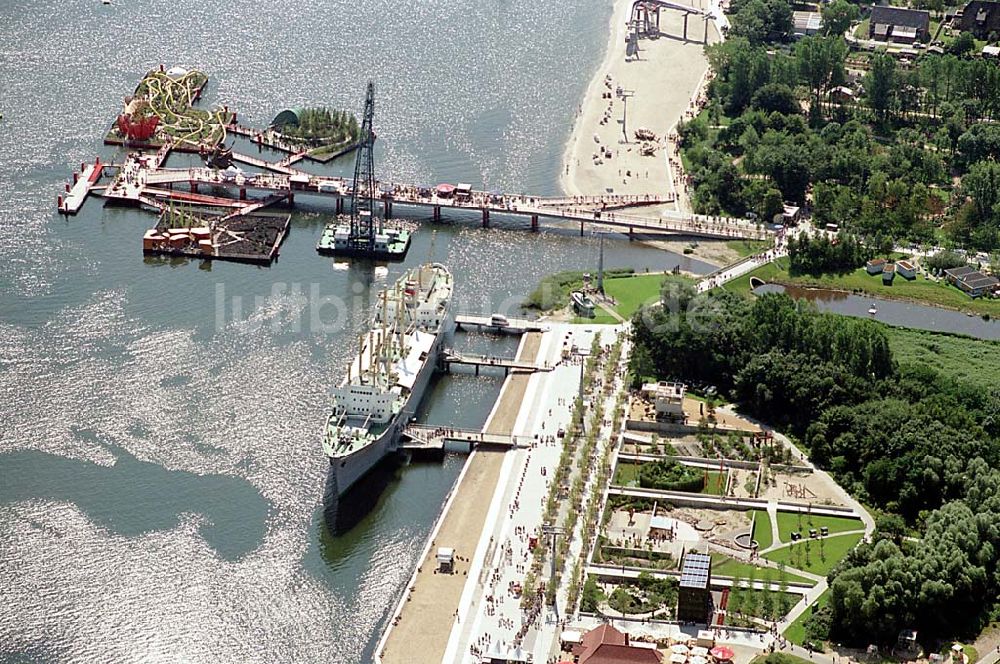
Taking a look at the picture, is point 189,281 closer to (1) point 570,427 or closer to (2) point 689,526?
(1) point 570,427

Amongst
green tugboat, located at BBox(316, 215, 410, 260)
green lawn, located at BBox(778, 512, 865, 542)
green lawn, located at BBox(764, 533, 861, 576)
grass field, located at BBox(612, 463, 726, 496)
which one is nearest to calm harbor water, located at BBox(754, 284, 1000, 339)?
green tugboat, located at BBox(316, 215, 410, 260)

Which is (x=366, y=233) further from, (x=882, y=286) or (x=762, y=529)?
(x=762, y=529)

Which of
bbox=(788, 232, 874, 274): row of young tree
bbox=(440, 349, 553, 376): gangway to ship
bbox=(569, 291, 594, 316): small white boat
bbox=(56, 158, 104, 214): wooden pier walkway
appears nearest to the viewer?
bbox=(440, 349, 553, 376): gangway to ship

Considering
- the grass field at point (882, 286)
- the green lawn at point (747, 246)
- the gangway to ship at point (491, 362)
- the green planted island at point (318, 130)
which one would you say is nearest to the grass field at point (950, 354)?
the grass field at point (882, 286)

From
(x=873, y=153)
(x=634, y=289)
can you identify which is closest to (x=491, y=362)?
(x=634, y=289)

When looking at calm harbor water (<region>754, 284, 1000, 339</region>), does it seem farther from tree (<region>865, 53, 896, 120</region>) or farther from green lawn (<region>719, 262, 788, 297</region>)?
tree (<region>865, 53, 896, 120</region>)

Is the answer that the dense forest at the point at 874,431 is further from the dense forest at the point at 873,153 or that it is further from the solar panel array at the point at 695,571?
the dense forest at the point at 873,153

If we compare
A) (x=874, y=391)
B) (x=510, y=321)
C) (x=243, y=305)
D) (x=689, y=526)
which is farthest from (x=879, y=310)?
(x=243, y=305)
